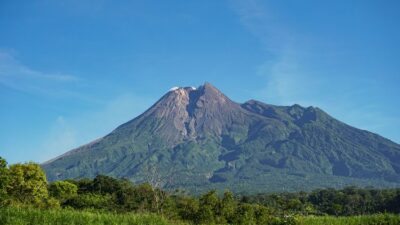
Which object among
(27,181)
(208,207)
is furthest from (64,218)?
(27,181)

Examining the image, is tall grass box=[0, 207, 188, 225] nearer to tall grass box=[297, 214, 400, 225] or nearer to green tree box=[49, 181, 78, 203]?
tall grass box=[297, 214, 400, 225]

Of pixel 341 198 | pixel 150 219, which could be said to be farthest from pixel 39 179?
pixel 341 198

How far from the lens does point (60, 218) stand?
41.7 feet

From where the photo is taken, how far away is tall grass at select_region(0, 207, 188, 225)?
12172mm

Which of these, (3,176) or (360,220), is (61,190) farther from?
(360,220)

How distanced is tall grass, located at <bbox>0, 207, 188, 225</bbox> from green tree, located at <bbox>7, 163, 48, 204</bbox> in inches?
843

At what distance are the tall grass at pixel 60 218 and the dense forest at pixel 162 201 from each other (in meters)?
1.30

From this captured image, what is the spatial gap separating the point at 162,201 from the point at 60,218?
11.2m

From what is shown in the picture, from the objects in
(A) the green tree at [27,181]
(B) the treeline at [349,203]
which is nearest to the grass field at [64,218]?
(A) the green tree at [27,181]

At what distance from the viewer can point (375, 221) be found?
Result: 58.1ft

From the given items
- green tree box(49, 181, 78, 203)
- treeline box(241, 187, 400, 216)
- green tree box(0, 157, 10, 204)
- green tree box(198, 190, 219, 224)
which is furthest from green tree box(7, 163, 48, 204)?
treeline box(241, 187, 400, 216)

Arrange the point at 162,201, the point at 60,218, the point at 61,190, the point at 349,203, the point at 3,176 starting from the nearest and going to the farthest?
1. the point at 60,218
2. the point at 162,201
3. the point at 3,176
4. the point at 61,190
5. the point at 349,203

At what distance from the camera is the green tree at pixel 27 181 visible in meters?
33.9

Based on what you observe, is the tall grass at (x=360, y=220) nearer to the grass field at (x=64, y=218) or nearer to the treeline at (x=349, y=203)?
the grass field at (x=64, y=218)
